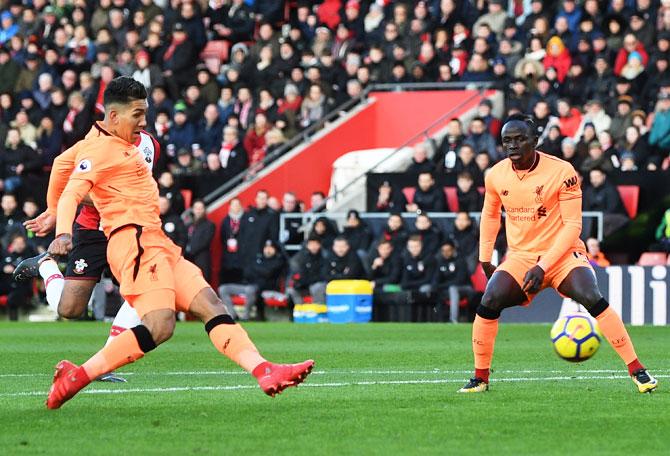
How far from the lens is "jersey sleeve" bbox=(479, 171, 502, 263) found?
11539mm

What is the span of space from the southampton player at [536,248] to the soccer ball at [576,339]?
185mm

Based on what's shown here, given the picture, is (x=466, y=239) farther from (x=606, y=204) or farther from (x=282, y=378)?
(x=282, y=378)

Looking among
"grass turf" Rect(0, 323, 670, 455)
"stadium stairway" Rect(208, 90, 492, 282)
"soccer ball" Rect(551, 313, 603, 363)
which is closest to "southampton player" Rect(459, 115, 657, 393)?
"soccer ball" Rect(551, 313, 603, 363)

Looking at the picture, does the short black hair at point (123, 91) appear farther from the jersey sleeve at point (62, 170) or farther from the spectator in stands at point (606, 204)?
the spectator in stands at point (606, 204)

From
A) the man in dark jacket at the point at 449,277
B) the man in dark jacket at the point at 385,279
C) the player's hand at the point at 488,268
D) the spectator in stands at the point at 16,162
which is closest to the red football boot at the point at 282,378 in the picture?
the player's hand at the point at 488,268

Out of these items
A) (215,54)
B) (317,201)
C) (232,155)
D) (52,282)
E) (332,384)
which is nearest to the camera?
(332,384)

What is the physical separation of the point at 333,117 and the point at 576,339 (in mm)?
18787

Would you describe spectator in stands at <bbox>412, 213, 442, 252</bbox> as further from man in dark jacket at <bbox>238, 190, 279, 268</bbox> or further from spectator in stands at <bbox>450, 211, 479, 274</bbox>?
man in dark jacket at <bbox>238, 190, 279, 268</bbox>

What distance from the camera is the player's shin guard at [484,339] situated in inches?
438

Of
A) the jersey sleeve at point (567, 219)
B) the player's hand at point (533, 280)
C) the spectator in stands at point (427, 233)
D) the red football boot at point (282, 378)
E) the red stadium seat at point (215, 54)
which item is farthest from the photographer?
the red stadium seat at point (215, 54)

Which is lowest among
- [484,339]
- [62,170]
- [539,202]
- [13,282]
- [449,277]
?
[13,282]

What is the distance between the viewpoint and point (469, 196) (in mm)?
24641

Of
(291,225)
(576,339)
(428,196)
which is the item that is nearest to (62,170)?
(576,339)

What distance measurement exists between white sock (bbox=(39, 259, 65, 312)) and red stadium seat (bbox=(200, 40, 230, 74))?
20.2 meters
